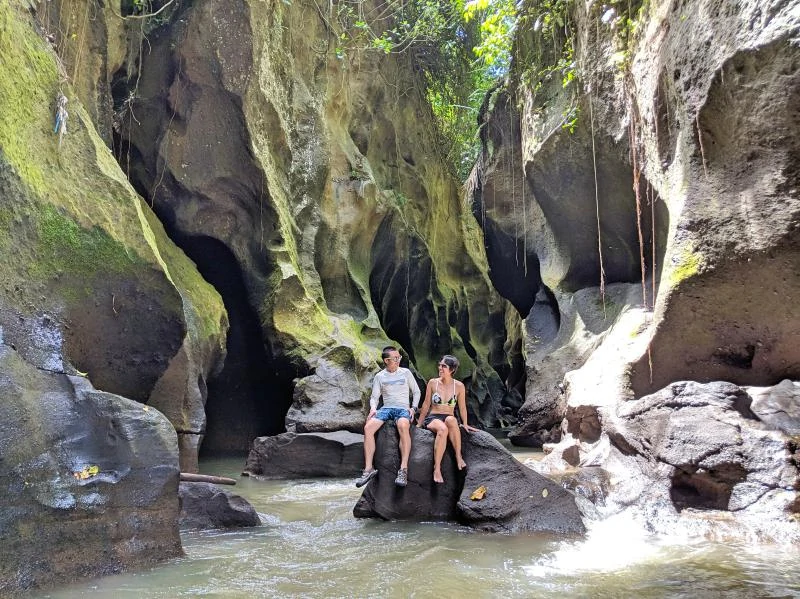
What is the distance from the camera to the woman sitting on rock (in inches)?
216

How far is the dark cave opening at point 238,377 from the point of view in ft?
35.2

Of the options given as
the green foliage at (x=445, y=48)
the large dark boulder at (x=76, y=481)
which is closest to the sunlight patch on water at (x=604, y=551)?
the large dark boulder at (x=76, y=481)

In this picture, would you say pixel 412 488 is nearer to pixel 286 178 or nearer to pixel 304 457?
pixel 304 457

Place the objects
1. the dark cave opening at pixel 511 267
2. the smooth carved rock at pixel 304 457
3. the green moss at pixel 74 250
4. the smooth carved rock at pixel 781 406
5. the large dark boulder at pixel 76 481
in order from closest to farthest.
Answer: the large dark boulder at pixel 76 481 → the green moss at pixel 74 250 → the smooth carved rock at pixel 781 406 → the smooth carved rock at pixel 304 457 → the dark cave opening at pixel 511 267

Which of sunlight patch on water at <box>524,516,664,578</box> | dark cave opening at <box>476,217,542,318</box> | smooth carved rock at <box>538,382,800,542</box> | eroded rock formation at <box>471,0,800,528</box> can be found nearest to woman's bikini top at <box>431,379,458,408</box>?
smooth carved rock at <box>538,382,800,542</box>

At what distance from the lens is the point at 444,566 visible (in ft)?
12.2

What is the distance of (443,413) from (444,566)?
2074mm

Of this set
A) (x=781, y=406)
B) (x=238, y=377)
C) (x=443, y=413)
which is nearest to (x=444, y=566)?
(x=443, y=413)

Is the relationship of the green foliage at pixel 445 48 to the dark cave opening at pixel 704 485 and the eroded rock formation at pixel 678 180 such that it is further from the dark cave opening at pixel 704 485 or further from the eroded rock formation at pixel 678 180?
the dark cave opening at pixel 704 485

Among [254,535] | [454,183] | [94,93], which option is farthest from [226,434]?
[454,183]

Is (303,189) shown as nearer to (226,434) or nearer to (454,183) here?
(226,434)

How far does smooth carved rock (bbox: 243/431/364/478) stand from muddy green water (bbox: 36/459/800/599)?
3335mm

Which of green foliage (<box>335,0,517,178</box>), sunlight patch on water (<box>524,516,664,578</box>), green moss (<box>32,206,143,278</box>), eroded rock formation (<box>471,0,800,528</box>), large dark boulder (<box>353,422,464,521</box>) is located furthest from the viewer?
green foliage (<box>335,0,517,178</box>)

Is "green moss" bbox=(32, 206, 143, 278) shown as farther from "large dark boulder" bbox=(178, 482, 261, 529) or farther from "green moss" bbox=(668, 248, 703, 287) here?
"green moss" bbox=(668, 248, 703, 287)
